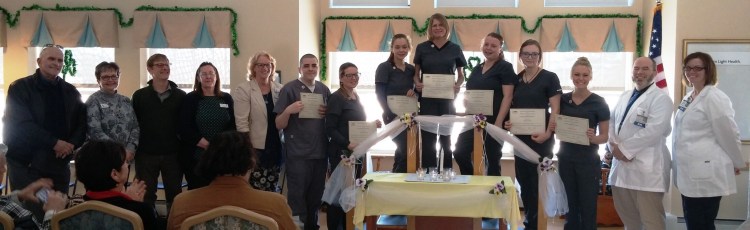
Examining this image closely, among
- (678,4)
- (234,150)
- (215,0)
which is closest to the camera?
(234,150)

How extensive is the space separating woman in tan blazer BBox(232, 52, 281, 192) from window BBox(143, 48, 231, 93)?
7.64 feet

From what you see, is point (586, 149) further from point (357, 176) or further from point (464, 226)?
point (357, 176)

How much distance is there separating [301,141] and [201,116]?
2.33ft

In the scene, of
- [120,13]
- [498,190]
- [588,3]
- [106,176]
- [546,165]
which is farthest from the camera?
[588,3]

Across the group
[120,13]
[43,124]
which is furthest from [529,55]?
[120,13]

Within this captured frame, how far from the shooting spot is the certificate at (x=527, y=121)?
4230 millimetres

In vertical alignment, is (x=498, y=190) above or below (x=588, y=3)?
below

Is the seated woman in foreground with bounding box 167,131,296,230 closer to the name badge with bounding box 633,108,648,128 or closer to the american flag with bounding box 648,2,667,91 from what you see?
the name badge with bounding box 633,108,648,128

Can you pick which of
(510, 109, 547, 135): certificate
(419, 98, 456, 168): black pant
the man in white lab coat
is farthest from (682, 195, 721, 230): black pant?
(419, 98, 456, 168): black pant

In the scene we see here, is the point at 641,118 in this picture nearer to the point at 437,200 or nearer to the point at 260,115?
the point at 437,200

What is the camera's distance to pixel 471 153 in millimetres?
4746

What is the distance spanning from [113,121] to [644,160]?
3539 millimetres

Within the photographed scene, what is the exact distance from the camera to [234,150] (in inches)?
105

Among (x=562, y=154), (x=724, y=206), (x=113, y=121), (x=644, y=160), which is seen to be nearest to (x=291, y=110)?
(x=113, y=121)
